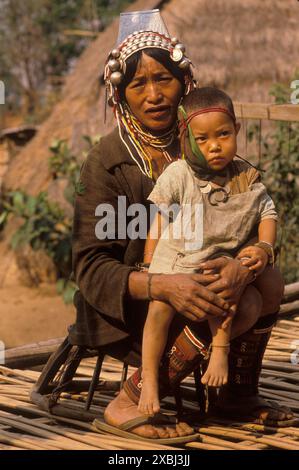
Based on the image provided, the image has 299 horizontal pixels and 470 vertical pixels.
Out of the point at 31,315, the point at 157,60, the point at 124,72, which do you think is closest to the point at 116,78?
the point at 124,72

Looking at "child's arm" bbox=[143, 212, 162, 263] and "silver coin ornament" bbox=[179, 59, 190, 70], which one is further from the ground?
"silver coin ornament" bbox=[179, 59, 190, 70]

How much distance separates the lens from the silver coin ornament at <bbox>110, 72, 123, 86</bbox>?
119 inches

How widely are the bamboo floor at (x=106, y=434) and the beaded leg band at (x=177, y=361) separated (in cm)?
17

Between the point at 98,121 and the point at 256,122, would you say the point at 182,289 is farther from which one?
the point at 98,121

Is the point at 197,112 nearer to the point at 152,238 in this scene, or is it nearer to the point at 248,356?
the point at 152,238

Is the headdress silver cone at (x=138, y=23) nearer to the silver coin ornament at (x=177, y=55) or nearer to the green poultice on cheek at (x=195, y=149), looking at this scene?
the silver coin ornament at (x=177, y=55)

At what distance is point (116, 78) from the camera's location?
3.04 metres

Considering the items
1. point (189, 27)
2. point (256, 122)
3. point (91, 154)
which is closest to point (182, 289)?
point (91, 154)

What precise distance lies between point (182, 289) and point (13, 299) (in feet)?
20.4

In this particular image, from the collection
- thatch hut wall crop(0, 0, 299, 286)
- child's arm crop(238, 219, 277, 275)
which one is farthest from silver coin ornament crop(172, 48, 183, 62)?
thatch hut wall crop(0, 0, 299, 286)

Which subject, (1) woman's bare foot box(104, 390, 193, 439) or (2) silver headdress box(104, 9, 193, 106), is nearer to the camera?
(1) woman's bare foot box(104, 390, 193, 439)

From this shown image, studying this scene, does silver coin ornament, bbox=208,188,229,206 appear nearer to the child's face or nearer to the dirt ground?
the child's face

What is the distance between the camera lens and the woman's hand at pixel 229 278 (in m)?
2.73

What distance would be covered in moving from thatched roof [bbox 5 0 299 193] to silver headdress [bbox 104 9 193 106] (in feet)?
18.3
